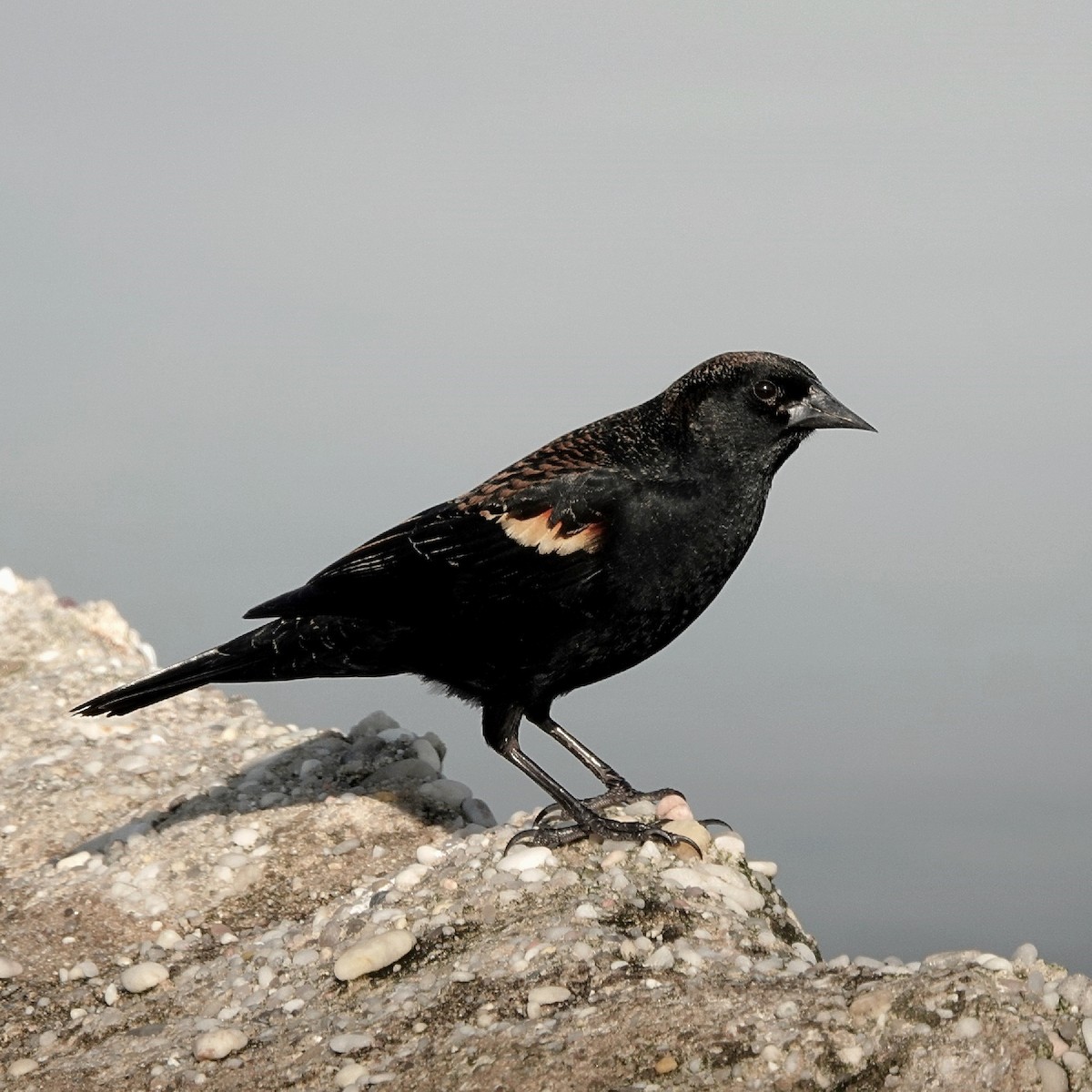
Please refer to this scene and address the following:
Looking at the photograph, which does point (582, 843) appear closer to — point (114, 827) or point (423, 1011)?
point (423, 1011)

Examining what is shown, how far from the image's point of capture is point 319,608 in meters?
6.11

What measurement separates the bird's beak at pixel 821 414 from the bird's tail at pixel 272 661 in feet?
6.59

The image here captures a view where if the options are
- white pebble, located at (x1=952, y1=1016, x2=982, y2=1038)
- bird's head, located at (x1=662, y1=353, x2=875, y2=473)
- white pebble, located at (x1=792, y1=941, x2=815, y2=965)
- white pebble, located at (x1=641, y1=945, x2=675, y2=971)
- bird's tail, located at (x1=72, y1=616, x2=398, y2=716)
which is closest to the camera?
white pebble, located at (x1=952, y1=1016, x2=982, y2=1038)

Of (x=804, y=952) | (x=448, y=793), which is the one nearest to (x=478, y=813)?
(x=448, y=793)

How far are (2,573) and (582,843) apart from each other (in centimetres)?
643

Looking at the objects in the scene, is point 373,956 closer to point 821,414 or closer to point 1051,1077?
point 1051,1077

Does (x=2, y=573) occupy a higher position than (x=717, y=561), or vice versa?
(x=2, y=573)

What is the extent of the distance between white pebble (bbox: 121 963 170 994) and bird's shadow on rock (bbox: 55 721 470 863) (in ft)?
3.62

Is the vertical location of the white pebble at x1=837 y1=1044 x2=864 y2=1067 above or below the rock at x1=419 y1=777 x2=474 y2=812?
below

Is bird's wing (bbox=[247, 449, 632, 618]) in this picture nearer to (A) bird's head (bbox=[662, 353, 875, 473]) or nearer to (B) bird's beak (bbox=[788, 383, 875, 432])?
(A) bird's head (bbox=[662, 353, 875, 473])

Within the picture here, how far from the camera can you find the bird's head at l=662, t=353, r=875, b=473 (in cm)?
581

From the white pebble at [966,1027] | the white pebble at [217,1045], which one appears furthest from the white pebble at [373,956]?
the white pebble at [966,1027]

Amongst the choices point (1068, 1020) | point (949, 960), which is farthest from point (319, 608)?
point (1068, 1020)

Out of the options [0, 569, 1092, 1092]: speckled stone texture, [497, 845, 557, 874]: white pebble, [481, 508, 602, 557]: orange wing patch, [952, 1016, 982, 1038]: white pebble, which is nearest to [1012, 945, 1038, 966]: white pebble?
[0, 569, 1092, 1092]: speckled stone texture
